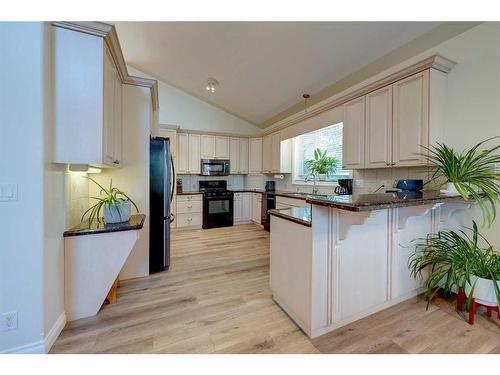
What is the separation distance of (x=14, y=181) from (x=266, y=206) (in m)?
4.21

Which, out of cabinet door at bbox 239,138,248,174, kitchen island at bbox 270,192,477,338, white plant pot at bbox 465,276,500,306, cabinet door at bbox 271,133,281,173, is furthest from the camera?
cabinet door at bbox 239,138,248,174

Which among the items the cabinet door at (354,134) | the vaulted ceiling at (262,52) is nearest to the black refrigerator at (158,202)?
the vaulted ceiling at (262,52)

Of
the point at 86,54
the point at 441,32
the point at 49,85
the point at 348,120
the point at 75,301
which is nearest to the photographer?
the point at 49,85

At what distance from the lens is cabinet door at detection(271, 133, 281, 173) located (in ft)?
16.7

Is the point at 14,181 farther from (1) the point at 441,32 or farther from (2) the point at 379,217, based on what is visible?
(1) the point at 441,32

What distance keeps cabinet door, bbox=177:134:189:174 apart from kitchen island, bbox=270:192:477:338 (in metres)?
3.76

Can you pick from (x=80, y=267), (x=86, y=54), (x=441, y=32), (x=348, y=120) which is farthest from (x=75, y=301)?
(x=441, y=32)

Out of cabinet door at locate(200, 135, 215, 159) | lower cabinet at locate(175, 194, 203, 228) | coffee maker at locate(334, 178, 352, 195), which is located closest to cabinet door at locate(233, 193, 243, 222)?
lower cabinet at locate(175, 194, 203, 228)

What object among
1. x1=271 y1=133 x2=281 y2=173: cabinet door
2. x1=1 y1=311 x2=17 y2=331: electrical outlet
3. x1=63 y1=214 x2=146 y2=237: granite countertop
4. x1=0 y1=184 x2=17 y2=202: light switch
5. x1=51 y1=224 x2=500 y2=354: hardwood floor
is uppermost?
x1=271 y1=133 x2=281 y2=173: cabinet door

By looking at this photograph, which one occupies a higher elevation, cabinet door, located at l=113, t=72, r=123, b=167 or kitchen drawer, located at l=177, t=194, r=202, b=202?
cabinet door, located at l=113, t=72, r=123, b=167

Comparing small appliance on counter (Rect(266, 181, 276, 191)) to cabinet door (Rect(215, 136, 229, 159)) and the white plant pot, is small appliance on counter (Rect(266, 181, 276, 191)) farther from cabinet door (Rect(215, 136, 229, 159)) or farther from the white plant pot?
the white plant pot

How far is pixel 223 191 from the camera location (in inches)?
213

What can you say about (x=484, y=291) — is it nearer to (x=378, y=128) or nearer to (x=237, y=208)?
(x=378, y=128)

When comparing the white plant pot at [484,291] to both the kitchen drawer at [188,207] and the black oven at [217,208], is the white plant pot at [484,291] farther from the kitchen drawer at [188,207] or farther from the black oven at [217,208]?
the kitchen drawer at [188,207]
